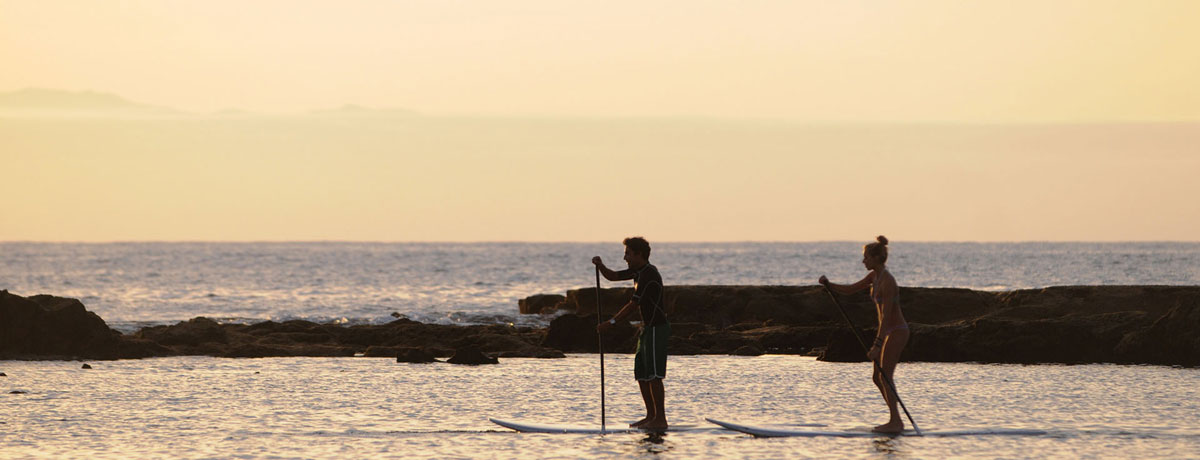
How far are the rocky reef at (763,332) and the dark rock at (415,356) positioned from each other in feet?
0.08

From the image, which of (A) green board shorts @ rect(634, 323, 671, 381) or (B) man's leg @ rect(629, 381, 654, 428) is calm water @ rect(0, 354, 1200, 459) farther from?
(A) green board shorts @ rect(634, 323, 671, 381)

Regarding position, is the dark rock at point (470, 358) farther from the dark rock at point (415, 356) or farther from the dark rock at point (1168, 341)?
the dark rock at point (1168, 341)

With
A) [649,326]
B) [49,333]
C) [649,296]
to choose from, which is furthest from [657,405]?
[49,333]

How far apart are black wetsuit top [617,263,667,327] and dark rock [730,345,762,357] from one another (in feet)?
40.9

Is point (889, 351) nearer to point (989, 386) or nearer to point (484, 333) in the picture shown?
point (989, 386)

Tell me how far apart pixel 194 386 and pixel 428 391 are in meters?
3.58

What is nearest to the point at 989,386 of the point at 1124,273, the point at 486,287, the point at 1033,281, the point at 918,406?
the point at 918,406

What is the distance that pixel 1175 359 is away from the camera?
23.2 metres

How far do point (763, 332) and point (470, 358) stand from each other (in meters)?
7.31

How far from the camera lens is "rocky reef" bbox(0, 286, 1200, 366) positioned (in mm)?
24500

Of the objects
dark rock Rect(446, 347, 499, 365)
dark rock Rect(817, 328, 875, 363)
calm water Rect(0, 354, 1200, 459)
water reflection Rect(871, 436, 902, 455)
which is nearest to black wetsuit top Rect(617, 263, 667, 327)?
calm water Rect(0, 354, 1200, 459)

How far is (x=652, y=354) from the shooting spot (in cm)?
1467

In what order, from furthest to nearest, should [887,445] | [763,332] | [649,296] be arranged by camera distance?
[763,332], [649,296], [887,445]

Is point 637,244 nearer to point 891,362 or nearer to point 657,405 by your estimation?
point 657,405
